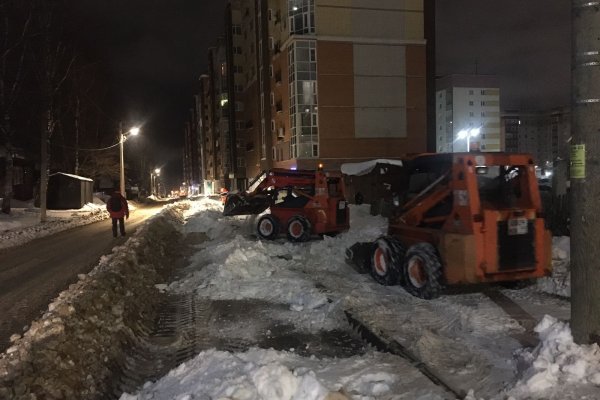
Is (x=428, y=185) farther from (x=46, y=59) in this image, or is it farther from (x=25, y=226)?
(x=46, y=59)

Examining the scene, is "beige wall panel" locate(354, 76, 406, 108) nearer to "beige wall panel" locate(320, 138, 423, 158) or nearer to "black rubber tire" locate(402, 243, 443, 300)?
"beige wall panel" locate(320, 138, 423, 158)

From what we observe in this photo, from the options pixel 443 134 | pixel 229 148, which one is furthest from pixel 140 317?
pixel 443 134

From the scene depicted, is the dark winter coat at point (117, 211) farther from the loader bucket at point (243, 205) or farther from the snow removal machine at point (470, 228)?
the snow removal machine at point (470, 228)

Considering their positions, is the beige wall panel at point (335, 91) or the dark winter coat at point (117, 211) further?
the beige wall panel at point (335, 91)

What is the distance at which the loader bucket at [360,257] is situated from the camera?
10789 mm

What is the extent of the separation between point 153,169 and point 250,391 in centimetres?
10355

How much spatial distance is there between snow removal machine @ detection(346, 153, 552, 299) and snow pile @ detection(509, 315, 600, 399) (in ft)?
10.1

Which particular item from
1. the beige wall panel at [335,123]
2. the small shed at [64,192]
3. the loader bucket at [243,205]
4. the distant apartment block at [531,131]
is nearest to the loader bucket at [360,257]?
the loader bucket at [243,205]

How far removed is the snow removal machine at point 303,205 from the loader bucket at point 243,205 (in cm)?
200

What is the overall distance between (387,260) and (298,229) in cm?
784

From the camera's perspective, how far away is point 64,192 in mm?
38844

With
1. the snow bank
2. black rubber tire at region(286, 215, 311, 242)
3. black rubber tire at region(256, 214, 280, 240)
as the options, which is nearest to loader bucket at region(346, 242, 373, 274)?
the snow bank

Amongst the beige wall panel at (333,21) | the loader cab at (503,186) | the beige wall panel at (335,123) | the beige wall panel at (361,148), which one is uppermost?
the beige wall panel at (333,21)

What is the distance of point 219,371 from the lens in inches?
203
